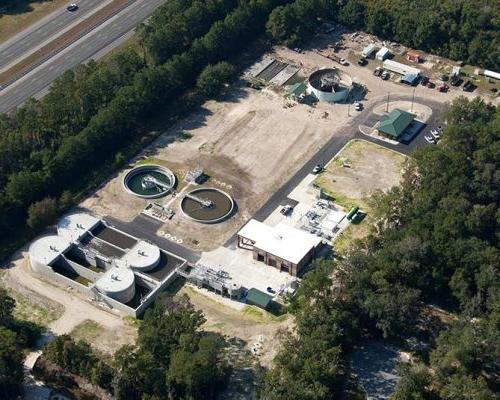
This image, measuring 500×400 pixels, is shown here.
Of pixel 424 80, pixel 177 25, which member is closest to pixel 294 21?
pixel 177 25

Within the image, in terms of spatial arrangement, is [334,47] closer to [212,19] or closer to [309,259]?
[212,19]

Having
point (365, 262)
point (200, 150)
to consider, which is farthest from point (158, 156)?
point (365, 262)

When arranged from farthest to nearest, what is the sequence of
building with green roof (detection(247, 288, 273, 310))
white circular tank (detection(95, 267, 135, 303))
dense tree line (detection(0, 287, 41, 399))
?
building with green roof (detection(247, 288, 273, 310)) < white circular tank (detection(95, 267, 135, 303)) < dense tree line (detection(0, 287, 41, 399))

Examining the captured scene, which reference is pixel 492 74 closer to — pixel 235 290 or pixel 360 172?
pixel 360 172

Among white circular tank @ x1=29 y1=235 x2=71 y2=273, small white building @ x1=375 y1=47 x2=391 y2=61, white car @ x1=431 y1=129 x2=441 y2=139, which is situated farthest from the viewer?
small white building @ x1=375 y1=47 x2=391 y2=61

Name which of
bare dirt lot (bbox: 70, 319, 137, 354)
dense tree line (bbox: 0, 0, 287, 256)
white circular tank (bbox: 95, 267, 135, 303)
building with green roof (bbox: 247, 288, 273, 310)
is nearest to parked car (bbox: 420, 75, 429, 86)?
dense tree line (bbox: 0, 0, 287, 256)

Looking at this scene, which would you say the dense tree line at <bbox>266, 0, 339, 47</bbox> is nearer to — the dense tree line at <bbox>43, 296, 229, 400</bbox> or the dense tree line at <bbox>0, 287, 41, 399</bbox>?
the dense tree line at <bbox>43, 296, 229, 400</bbox>
